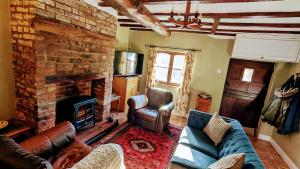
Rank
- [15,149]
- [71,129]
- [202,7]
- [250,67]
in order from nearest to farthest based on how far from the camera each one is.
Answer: [15,149] < [71,129] < [202,7] < [250,67]

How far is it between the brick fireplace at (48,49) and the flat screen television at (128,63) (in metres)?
1.33

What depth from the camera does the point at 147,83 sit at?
16.5 ft

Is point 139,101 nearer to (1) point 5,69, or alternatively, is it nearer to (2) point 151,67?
(2) point 151,67

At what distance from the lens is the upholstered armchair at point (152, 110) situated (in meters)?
3.35

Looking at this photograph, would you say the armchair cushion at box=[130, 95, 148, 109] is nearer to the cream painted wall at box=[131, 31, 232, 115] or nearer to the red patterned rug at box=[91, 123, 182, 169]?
the red patterned rug at box=[91, 123, 182, 169]

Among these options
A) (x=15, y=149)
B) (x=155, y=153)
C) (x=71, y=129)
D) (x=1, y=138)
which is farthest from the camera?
(x=155, y=153)

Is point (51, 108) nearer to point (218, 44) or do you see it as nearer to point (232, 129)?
point (232, 129)

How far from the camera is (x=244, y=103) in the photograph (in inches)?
170

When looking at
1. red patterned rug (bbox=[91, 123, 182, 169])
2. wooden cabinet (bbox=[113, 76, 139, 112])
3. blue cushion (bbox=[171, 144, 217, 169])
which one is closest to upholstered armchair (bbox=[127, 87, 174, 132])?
red patterned rug (bbox=[91, 123, 182, 169])

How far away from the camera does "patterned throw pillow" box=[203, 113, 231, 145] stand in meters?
2.48

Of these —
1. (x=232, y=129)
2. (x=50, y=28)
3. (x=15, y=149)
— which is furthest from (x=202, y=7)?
(x=15, y=149)

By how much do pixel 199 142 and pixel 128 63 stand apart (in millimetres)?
2914

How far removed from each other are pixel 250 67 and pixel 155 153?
11.0 feet

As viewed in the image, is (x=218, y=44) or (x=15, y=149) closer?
(x=15, y=149)
